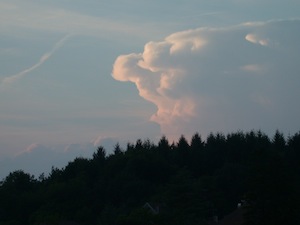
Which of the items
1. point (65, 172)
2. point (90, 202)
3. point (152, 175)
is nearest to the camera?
point (90, 202)

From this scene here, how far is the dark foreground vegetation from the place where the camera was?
5438 centimetres

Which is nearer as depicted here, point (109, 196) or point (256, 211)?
point (256, 211)

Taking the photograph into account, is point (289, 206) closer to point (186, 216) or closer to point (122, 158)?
point (186, 216)

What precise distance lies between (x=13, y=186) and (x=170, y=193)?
45059 mm

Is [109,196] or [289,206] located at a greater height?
[109,196]

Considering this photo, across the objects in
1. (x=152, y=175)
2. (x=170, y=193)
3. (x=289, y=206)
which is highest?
(x=152, y=175)

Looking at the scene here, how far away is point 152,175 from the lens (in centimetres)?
9088

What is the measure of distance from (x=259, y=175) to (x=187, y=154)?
5721cm

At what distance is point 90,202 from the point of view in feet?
277

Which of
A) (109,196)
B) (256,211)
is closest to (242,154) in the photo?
(109,196)

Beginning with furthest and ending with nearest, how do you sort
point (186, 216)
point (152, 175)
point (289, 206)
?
1. point (152, 175)
2. point (186, 216)
3. point (289, 206)

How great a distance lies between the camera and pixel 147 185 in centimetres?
8694

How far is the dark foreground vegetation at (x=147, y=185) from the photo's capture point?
54.4m

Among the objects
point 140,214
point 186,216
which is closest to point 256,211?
point 186,216
